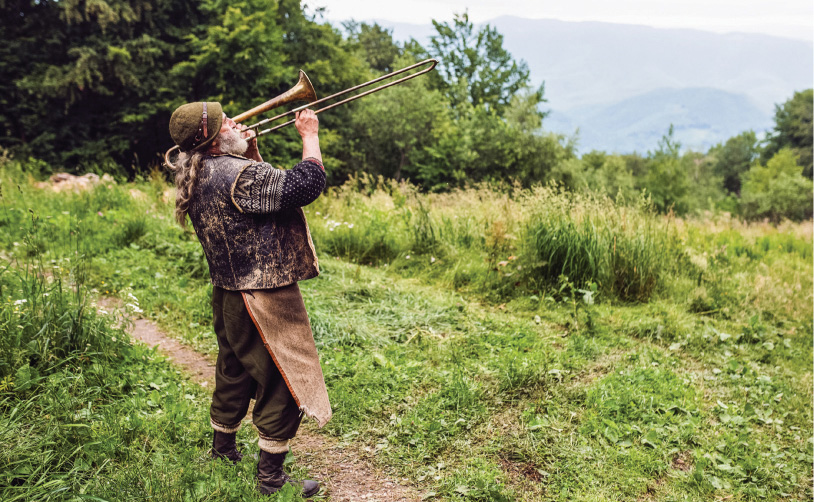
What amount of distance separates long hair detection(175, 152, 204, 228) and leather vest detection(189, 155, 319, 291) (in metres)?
0.02

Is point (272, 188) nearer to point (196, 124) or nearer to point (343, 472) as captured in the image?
point (196, 124)

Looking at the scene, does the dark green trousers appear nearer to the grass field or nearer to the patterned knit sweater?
the grass field

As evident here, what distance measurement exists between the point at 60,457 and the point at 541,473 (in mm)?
2519

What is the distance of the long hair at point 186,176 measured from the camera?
2439 mm

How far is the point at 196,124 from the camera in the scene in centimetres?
237

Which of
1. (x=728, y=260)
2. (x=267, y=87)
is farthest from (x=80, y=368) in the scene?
(x=267, y=87)

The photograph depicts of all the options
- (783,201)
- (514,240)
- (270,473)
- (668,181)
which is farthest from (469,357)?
(783,201)

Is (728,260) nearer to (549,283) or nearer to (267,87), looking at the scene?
(549,283)

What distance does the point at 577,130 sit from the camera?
98.3 ft

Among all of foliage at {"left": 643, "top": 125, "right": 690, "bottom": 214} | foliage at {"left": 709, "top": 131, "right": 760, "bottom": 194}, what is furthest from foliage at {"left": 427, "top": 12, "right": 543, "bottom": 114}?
foliage at {"left": 709, "top": 131, "right": 760, "bottom": 194}

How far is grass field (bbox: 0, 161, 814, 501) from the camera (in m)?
2.87

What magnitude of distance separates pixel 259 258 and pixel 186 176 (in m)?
0.53

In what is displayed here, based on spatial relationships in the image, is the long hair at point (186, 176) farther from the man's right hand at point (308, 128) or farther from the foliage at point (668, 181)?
the foliage at point (668, 181)

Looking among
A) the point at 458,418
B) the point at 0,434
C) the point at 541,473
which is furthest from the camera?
the point at 458,418
